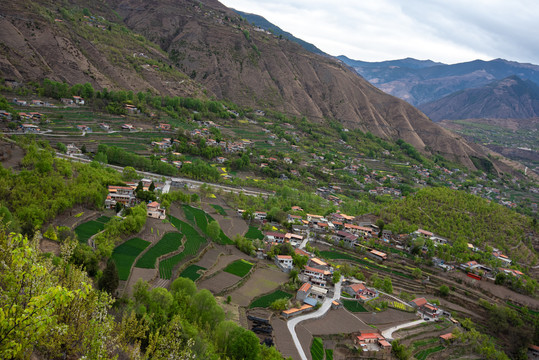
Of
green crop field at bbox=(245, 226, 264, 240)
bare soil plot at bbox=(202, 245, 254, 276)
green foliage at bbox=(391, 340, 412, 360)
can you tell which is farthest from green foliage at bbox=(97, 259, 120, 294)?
green foliage at bbox=(391, 340, 412, 360)

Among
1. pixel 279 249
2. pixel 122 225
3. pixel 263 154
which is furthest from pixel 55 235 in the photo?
pixel 263 154

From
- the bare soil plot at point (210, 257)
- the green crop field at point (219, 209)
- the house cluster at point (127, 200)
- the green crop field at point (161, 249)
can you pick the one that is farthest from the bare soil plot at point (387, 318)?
the house cluster at point (127, 200)

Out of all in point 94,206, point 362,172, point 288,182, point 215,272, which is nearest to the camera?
point 215,272

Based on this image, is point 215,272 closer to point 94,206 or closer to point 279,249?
point 279,249

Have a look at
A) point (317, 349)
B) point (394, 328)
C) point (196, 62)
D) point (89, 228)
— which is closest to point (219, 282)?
point (317, 349)

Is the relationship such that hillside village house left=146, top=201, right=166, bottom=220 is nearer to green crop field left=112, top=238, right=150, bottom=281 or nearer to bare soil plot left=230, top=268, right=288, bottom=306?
green crop field left=112, top=238, right=150, bottom=281

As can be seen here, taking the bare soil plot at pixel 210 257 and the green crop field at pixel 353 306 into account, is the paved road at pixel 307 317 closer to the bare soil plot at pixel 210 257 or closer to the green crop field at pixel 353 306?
the green crop field at pixel 353 306
